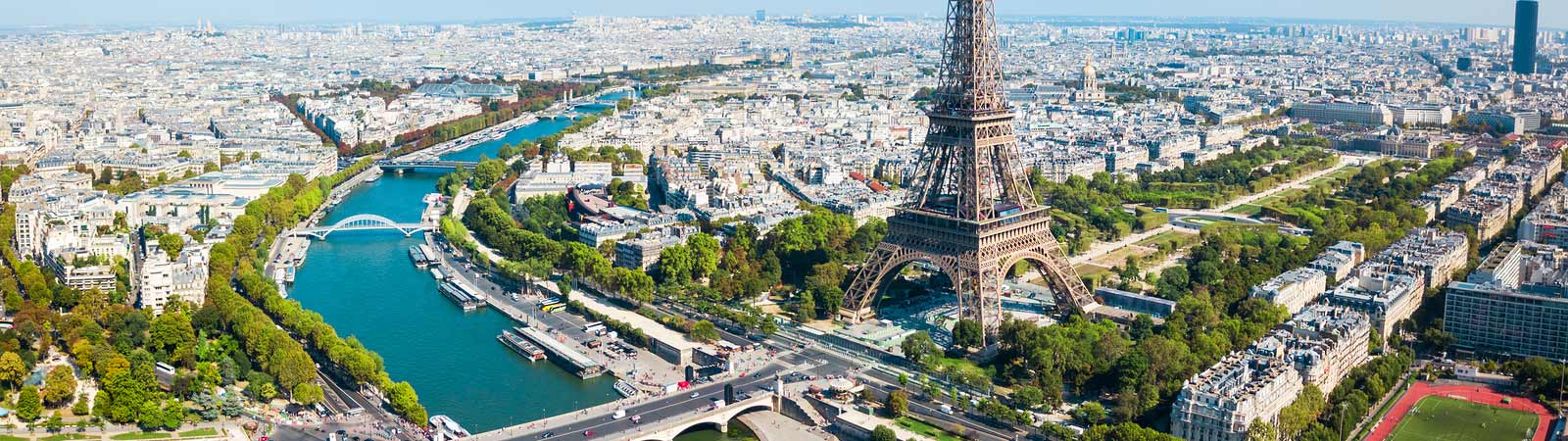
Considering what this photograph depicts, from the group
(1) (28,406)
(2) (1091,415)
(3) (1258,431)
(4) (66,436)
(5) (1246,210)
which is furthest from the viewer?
(5) (1246,210)

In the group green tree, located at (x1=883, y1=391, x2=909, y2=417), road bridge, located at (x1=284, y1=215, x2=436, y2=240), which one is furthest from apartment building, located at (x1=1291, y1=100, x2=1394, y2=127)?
green tree, located at (x1=883, y1=391, x2=909, y2=417)

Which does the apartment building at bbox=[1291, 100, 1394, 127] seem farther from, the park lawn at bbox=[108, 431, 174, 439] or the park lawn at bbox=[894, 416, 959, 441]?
the park lawn at bbox=[108, 431, 174, 439]

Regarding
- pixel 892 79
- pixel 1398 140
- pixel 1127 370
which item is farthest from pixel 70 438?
pixel 892 79

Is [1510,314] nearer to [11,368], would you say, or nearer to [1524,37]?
[11,368]

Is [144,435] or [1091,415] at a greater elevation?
[1091,415]

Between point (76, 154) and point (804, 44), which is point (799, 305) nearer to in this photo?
point (76, 154)

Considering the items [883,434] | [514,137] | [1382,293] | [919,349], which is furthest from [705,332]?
[514,137]

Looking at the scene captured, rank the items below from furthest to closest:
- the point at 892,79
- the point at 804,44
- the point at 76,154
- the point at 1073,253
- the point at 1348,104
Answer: the point at 804,44 < the point at 892,79 < the point at 1348,104 < the point at 76,154 < the point at 1073,253
